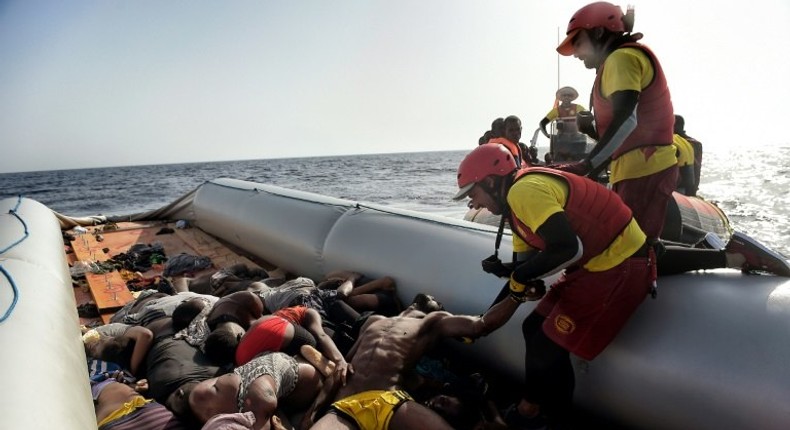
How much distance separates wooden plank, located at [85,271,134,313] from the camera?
4511mm

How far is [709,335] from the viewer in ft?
6.63

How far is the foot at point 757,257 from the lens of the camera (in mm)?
2199

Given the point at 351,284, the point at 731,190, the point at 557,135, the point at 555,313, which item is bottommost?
the point at 731,190

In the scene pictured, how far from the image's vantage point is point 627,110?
2191mm

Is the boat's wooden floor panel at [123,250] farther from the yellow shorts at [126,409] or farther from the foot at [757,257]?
the foot at [757,257]

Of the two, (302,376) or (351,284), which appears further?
(351,284)

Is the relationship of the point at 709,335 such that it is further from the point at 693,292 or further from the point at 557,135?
the point at 557,135

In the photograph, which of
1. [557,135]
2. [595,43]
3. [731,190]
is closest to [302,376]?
[595,43]

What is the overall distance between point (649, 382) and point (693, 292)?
0.43 meters

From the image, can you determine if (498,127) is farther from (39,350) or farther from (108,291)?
(39,350)

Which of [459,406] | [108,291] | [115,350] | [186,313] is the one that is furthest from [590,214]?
[108,291]

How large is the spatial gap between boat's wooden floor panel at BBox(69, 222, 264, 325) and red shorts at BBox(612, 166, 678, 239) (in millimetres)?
4058

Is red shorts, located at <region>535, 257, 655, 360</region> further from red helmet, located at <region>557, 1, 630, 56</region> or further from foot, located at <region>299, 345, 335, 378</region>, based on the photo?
foot, located at <region>299, 345, 335, 378</region>

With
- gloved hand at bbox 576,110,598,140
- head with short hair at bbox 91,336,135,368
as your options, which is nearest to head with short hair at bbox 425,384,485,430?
gloved hand at bbox 576,110,598,140
